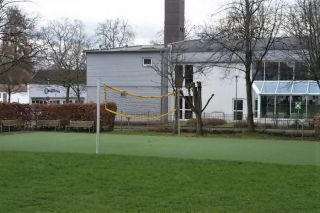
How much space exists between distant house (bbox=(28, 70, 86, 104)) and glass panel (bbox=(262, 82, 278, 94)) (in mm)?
23033

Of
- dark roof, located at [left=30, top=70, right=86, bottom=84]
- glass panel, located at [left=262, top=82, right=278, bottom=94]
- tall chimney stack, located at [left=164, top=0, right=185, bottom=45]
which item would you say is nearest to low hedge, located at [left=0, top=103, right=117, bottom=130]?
glass panel, located at [left=262, top=82, right=278, bottom=94]

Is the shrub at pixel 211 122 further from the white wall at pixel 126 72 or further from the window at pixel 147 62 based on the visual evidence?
the window at pixel 147 62

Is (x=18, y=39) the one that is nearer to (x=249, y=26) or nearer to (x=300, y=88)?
(x=249, y=26)

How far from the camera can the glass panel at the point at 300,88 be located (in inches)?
1722

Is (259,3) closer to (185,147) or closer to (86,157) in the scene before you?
(185,147)

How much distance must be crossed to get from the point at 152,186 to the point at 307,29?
1826 cm

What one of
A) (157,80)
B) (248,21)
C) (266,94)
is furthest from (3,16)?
(266,94)

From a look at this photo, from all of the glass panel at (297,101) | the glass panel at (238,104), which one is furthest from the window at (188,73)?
the glass panel at (297,101)

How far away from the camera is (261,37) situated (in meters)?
28.4

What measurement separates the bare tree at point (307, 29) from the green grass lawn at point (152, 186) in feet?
45.0

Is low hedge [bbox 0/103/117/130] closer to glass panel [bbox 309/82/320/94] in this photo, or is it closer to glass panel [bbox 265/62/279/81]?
glass panel [bbox 265/62/279/81]

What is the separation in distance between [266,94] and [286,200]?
3688 centimetres

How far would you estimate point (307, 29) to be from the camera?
25.4 meters

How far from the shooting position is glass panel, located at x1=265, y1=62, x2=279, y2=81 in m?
44.2
